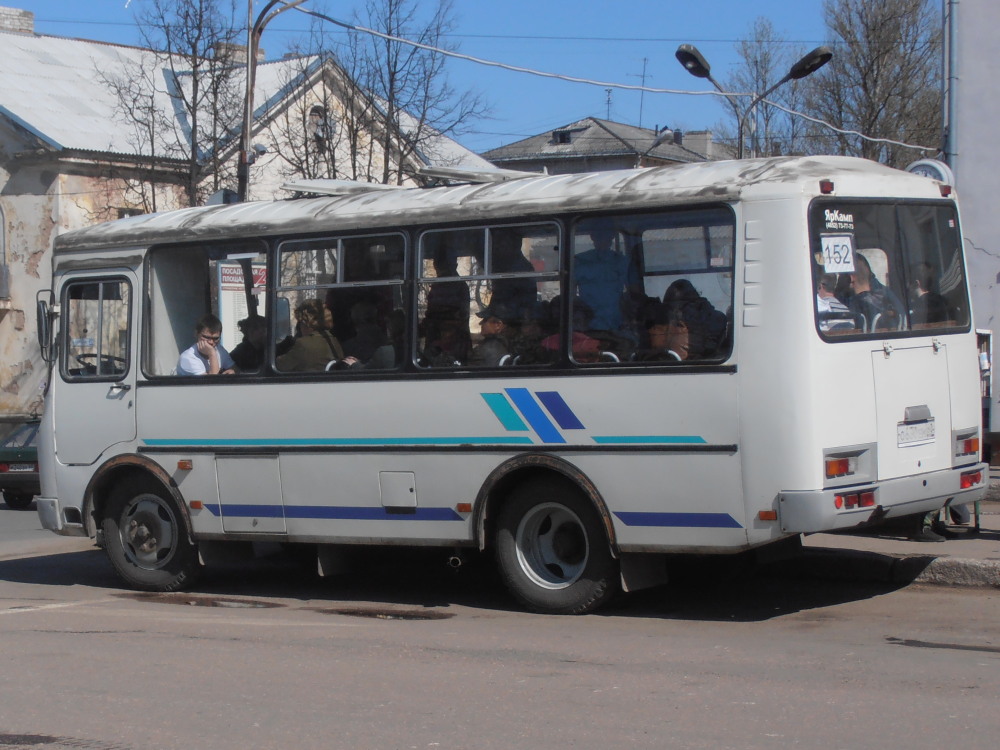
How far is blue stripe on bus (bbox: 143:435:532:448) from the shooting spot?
8719 mm

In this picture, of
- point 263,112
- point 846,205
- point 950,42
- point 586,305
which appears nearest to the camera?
point 846,205

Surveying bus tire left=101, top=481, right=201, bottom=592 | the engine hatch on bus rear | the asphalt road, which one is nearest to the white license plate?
the engine hatch on bus rear

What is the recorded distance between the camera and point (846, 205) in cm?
795

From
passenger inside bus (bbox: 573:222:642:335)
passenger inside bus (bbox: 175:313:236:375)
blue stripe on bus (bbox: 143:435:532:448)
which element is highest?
passenger inside bus (bbox: 573:222:642:335)

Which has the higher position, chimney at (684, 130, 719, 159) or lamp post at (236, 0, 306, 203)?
chimney at (684, 130, 719, 159)

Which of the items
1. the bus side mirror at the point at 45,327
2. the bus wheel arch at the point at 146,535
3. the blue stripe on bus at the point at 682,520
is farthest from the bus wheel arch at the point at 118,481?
the blue stripe on bus at the point at 682,520

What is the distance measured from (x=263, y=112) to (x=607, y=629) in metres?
29.7

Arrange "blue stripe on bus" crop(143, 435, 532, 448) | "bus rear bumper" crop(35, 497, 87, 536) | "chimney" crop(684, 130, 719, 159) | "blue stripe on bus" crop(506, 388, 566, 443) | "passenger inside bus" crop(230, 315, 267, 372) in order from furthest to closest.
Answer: "chimney" crop(684, 130, 719, 159) → "bus rear bumper" crop(35, 497, 87, 536) → "passenger inside bus" crop(230, 315, 267, 372) → "blue stripe on bus" crop(143, 435, 532, 448) → "blue stripe on bus" crop(506, 388, 566, 443)

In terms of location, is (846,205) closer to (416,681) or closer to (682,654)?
(682,654)

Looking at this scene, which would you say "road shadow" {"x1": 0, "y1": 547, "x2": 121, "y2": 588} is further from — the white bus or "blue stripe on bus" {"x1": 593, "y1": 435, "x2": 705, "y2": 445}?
"blue stripe on bus" {"x1": 593, "y1": 435, "x2": 705, "y2": 445}

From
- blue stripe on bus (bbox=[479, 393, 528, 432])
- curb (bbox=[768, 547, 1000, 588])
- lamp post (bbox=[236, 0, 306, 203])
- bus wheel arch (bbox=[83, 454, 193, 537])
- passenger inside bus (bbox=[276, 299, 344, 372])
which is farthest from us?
lamp post (bbox=[236, 0, 306, 203])

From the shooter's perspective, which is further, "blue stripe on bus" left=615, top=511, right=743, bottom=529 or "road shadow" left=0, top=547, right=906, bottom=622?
"road shadow" left=0, top=547, right=906, bottom=622

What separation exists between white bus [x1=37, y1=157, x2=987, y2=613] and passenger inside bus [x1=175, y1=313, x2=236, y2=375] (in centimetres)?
10

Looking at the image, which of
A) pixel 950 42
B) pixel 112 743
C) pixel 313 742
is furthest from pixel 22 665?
pixel 950 42
